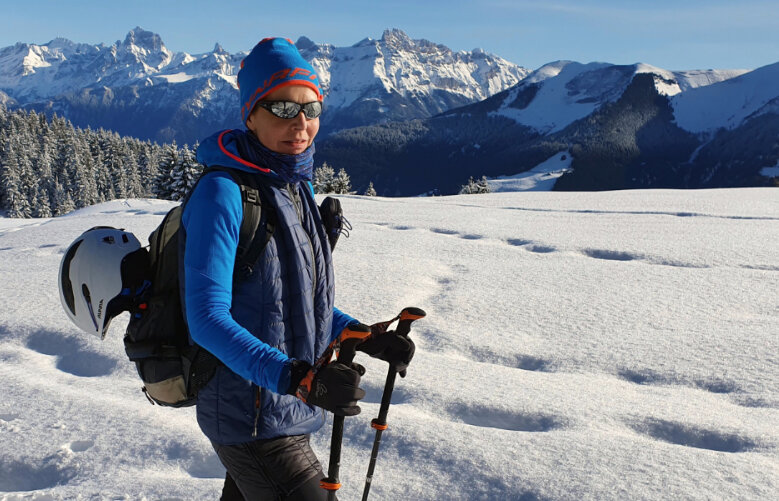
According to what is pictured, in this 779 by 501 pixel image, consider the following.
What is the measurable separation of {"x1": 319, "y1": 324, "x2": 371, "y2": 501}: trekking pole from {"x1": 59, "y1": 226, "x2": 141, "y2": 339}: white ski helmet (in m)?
0.94

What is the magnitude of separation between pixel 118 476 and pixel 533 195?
18264 millimetres

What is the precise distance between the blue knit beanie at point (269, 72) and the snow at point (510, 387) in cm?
252

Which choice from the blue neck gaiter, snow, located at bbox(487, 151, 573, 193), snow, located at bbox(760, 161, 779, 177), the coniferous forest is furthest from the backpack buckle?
snow, located at bbox(760, 161, 779, 177)

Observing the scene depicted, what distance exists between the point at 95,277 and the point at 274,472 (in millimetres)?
1049

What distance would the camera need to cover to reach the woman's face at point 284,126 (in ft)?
7.38

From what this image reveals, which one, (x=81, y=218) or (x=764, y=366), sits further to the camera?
(x=81, y=218)

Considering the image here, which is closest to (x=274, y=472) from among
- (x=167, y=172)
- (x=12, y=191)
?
(x=167, y=172)

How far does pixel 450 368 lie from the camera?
540cm

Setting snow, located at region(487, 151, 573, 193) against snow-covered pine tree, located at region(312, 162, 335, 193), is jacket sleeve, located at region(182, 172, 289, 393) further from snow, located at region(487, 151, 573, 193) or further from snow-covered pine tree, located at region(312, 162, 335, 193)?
snow, located at region(487, 151, 573, 193)

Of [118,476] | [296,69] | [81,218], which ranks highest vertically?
[296,69]

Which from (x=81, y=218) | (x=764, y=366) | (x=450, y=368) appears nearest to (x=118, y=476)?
(x=450, y=368)

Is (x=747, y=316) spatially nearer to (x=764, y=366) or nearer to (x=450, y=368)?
(x=764, y=366)

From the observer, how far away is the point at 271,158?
2.25 m

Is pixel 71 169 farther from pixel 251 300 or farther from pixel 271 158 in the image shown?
pixel 251 300
